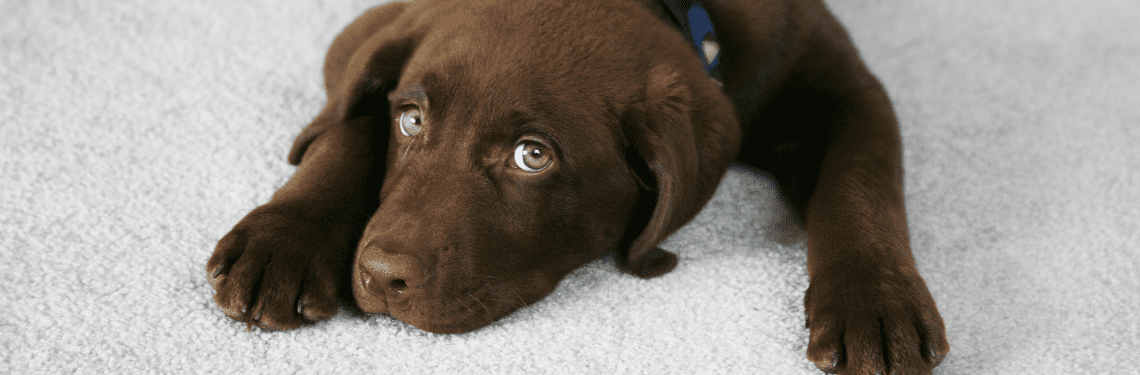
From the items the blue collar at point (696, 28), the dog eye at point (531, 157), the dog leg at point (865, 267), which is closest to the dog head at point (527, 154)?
the dog eye at point (531, 157)

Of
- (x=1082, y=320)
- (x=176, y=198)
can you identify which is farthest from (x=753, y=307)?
(x=176, y=198)

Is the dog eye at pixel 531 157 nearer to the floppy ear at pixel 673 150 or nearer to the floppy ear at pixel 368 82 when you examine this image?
the floppy ear at pixel 673 150

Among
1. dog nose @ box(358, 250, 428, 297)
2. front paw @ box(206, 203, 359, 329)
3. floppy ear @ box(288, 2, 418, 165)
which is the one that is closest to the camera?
dog nose @ box(358, 250, 428, 297)


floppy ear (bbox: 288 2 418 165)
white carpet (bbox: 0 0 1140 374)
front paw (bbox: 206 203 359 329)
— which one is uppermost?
floppy ear (bbox: 288 2 418 165)

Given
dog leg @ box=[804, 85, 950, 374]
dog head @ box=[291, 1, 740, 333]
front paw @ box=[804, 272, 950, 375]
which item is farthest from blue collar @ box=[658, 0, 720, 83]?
front paw @ box=[804, 272, 950, 375]

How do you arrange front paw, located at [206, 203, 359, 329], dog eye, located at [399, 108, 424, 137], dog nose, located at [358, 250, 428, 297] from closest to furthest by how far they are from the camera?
dog nose, located at [358, 250, 428, 297], front paw, located at [206, 203, 359, 329], dog eye, located at [399, 108, 424, 137]

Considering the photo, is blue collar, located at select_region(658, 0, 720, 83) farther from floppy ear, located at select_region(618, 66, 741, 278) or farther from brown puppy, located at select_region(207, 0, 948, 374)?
floppy ear, located at select_region(618, 66, 741, 278)

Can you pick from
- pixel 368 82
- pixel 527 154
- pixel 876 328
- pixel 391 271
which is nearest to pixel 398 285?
pixel 391 271
